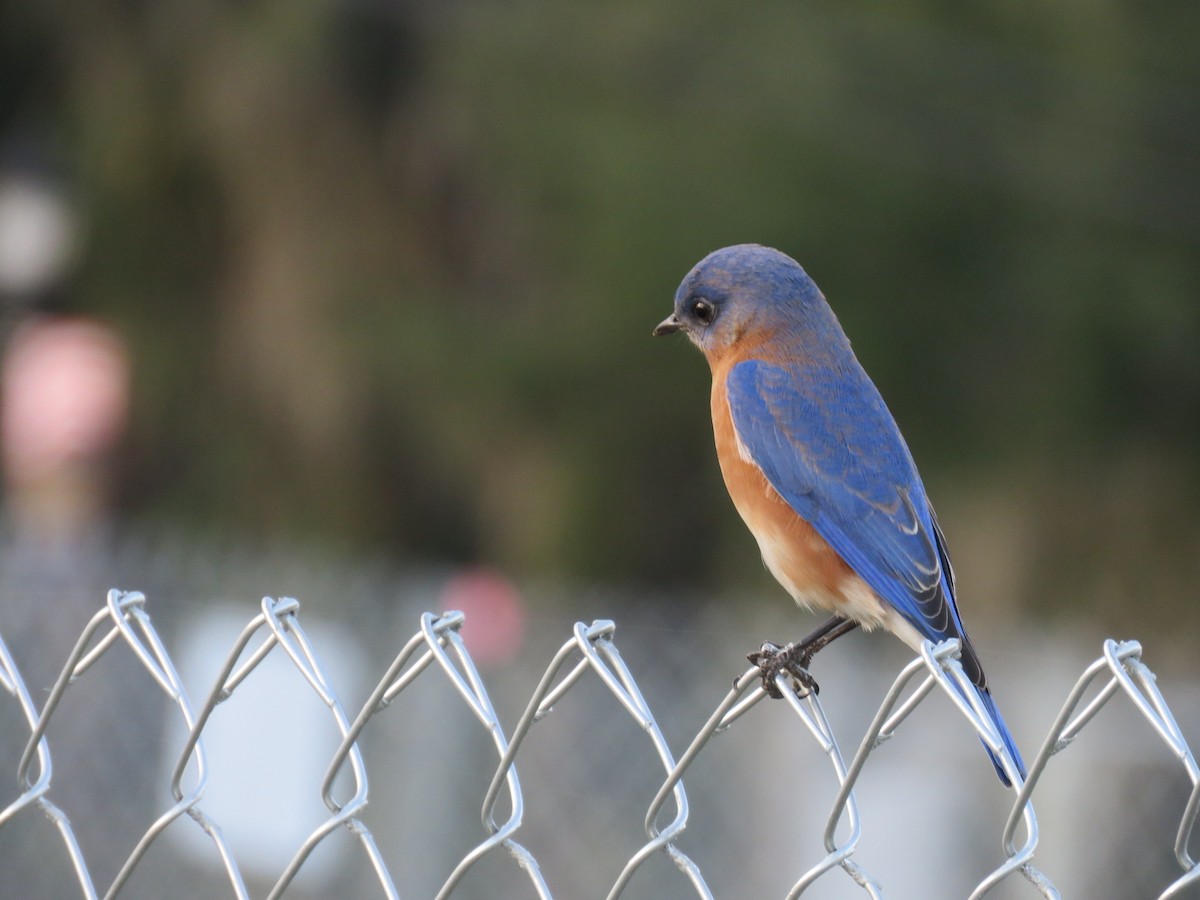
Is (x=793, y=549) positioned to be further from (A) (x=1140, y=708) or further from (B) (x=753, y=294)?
(A) (x=1140, y=708)

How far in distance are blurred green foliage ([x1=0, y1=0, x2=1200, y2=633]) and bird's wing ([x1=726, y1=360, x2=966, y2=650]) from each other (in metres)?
3.55

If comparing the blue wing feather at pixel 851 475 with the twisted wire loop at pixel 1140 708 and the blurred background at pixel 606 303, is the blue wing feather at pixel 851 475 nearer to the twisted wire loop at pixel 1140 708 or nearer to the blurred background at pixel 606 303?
the twisted wire loop at pixel 1140 708

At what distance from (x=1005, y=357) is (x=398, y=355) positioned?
3228 millimetres

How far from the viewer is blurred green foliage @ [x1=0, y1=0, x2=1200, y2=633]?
6.58m


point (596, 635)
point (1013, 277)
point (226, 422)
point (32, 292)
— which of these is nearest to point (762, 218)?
point (1013, 277)

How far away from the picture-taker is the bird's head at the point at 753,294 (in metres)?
2.99

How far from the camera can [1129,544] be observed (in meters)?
6.85

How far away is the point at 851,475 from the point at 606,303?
4253mm

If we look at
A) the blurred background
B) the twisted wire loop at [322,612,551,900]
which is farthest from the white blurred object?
the twisted wire loop at [322,612,551,900]

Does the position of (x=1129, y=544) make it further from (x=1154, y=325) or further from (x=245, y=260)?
(x=245, y=260)

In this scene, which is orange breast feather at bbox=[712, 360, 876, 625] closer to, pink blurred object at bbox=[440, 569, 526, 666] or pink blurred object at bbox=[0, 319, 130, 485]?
pink blurred object at bbox=[440, 569, 526, 666]

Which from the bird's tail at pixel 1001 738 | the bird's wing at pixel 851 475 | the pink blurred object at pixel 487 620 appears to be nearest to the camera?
the bird's tail at pixel 1001 738

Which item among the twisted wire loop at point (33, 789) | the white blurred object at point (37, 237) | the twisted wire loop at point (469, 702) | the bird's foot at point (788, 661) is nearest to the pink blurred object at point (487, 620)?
the bird's foot at point (788, 661)

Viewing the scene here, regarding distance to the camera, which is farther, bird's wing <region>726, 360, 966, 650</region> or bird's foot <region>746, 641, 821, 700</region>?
bird's wing <region>726, 360, 966, 650</region>
